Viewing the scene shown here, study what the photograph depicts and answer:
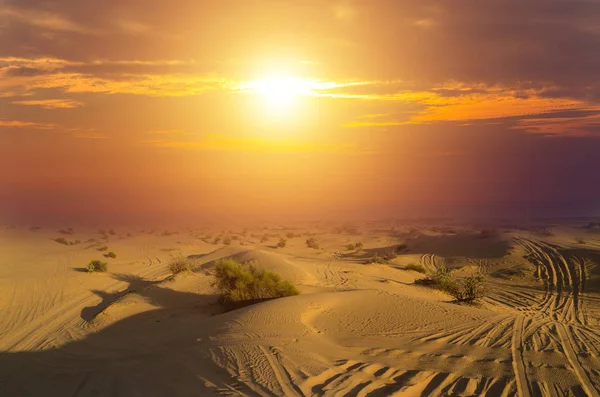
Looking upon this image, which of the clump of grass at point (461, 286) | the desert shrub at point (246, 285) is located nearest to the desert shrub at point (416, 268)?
the clump of grass at point (461, 286)

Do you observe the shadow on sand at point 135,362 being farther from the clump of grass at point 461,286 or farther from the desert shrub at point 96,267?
the clump of grass at point 461,286

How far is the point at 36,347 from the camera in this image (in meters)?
14.2

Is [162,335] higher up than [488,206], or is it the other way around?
[162,335]

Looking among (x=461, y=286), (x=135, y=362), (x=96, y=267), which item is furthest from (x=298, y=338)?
(x=96, y=267)

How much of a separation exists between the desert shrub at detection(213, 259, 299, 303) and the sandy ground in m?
1.15

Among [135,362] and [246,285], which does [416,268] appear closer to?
[246,285]

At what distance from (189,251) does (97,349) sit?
26887 millimetres

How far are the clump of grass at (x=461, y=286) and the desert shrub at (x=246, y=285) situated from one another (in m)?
7.10

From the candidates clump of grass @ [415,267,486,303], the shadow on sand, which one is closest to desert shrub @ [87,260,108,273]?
the shadow on sand

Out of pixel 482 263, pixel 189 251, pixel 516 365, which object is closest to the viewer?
pixel 516 365

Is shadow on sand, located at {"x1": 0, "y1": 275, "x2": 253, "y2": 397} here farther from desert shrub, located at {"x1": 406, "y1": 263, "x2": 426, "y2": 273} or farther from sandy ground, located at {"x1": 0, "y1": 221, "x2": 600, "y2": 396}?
desert shrub, located at {"x1": 406, "y1": 263, "x2": 426, "y2": 273}

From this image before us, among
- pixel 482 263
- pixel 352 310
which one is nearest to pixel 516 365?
pixel 352 310

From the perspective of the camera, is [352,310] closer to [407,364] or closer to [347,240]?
[407,364]

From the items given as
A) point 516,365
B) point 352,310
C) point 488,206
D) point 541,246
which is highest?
point 516,365
